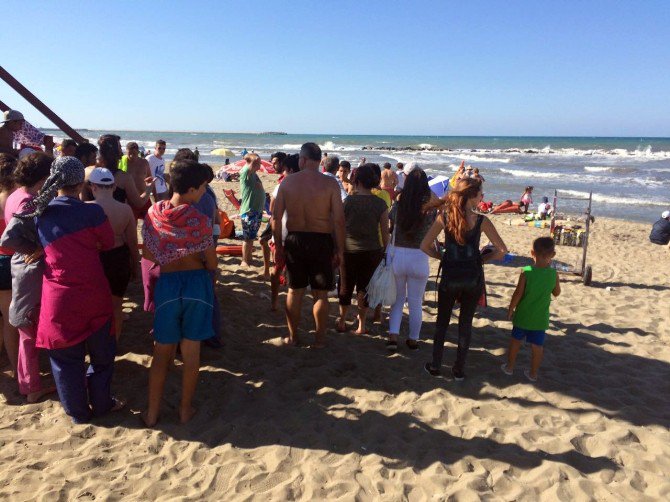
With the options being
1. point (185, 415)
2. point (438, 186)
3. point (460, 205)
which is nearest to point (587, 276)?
point (438, 186)

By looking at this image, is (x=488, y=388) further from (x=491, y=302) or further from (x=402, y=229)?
(x=491, y=302)

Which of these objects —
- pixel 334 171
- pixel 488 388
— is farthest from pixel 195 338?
pixel 334 171

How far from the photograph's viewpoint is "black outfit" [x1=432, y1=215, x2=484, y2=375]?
354 cm

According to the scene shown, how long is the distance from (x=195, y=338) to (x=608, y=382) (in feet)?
11.0

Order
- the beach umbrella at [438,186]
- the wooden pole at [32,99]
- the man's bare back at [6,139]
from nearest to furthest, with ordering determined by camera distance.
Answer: the man's bare back at [6,139] < the beach umbrella at [438,186] < the wooden pole at [32,99]

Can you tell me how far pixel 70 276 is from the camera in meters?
2.88

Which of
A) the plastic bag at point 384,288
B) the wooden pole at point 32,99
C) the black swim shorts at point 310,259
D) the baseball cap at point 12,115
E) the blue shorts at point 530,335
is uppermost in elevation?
the wooden pole at point 32,99

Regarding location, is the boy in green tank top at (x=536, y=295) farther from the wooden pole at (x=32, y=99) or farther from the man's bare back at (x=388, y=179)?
the wooden pole at (x=32, y=99)

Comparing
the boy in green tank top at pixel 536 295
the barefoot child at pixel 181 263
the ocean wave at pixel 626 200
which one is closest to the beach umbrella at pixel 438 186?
the boy in green tank top at pixel 536 295

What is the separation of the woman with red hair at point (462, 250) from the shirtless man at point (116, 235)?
2.20m

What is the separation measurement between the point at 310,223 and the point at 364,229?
54 centimetres

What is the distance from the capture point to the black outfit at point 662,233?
10.0m

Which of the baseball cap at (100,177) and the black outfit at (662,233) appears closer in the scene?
the baseball cap at (100,177)

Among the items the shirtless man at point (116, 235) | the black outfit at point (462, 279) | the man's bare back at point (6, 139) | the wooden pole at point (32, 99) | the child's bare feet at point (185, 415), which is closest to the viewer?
the child's bare feet at point (185, 415)
